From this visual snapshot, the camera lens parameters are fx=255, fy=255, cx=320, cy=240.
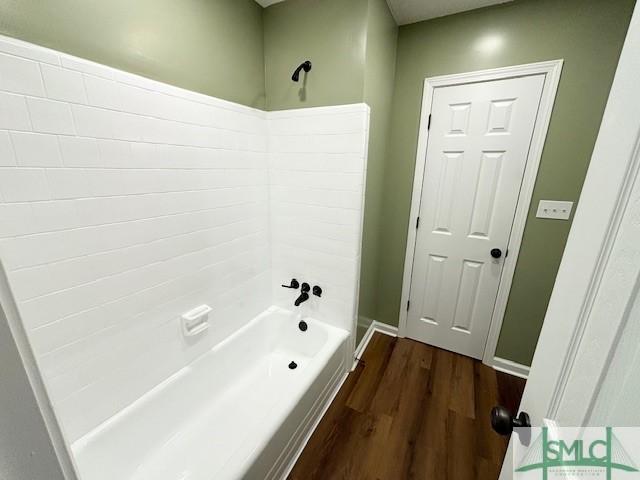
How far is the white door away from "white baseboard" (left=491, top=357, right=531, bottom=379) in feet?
0.38

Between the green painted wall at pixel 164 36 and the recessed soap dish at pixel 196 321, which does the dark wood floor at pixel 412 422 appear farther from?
the green painted wall at pixel 164 36

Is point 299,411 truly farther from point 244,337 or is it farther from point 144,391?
point 144,391

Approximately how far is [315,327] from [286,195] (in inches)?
39.7

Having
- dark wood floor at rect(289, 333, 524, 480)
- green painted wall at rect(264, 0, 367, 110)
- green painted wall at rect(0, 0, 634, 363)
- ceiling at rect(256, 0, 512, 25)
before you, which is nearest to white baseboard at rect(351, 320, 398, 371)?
dark wood floor at rect(289, 333, 524, 480)

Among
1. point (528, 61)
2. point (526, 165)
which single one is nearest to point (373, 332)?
point (526, 165)

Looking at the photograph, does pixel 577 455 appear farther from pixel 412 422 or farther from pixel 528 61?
pixel 528 61

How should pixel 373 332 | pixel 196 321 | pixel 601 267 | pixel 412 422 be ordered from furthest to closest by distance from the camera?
pixel 373 332
pixel 412 422
pixel 196 321
pixel 601 267

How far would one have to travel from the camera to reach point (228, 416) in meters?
1.51

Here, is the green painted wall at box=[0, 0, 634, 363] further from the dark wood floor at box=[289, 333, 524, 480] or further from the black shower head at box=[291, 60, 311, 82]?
the dark wood floor at box=[289, 333, 524, 480]

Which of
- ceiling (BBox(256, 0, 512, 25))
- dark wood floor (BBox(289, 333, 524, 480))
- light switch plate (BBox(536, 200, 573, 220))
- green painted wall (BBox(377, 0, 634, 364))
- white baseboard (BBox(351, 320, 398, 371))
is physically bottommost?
dark wood floor (BBox(289, 333, 524, 480))

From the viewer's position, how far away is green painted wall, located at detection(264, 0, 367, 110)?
1415 mm

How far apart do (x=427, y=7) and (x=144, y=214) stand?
2.03 metres

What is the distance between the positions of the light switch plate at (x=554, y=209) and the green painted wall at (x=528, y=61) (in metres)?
0.04

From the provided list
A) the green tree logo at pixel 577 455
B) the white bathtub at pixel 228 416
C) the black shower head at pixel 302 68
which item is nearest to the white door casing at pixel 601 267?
the green tree logo at pixel 577 455
